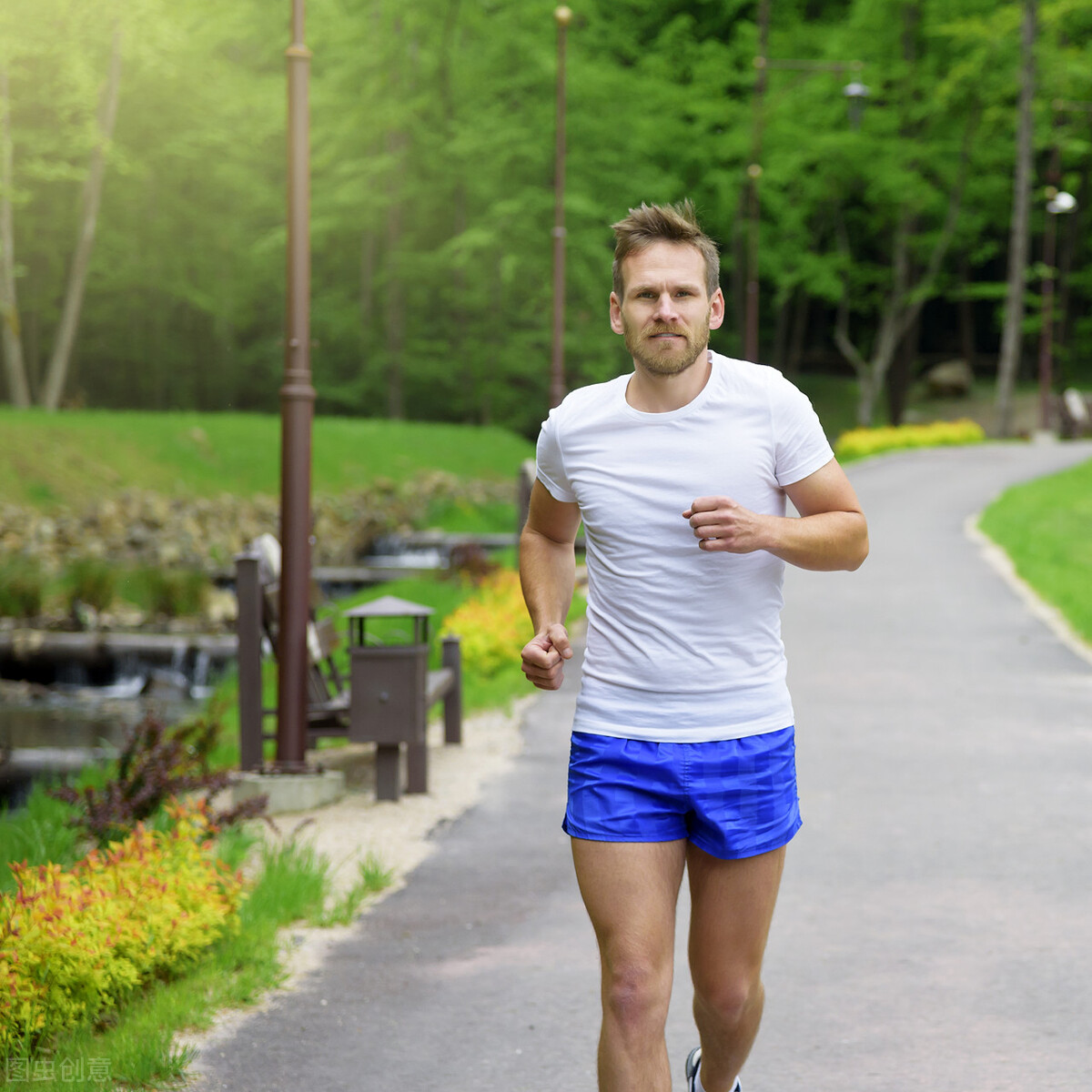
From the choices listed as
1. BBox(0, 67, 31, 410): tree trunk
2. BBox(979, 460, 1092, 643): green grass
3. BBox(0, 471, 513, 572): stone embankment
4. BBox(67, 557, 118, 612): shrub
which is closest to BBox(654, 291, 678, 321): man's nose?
BBox(979, 460, 1092, 643): green grass

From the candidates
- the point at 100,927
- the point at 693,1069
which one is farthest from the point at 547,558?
the point at 100,927

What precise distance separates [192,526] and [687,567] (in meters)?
24.0

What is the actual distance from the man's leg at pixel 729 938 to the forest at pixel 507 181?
33406mm

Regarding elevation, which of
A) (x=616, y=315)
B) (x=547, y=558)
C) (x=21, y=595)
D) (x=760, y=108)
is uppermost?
(x=760, y=108)

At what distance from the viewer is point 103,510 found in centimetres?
2511

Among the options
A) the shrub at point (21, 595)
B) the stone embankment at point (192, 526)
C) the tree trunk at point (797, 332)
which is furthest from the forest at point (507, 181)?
the shrub at point (21, 595)

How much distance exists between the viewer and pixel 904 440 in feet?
119

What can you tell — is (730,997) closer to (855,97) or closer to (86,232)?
(855,97)

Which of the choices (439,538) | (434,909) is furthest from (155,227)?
(434,909)

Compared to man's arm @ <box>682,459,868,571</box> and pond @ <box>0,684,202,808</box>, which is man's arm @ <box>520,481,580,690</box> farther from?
pond @ <box>0,684,202,808</box>

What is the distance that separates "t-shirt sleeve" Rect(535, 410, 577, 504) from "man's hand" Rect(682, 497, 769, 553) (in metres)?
0.52

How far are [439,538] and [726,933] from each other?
86.7 ft

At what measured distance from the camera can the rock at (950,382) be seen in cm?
5394

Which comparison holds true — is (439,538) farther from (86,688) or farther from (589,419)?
(589,419)
